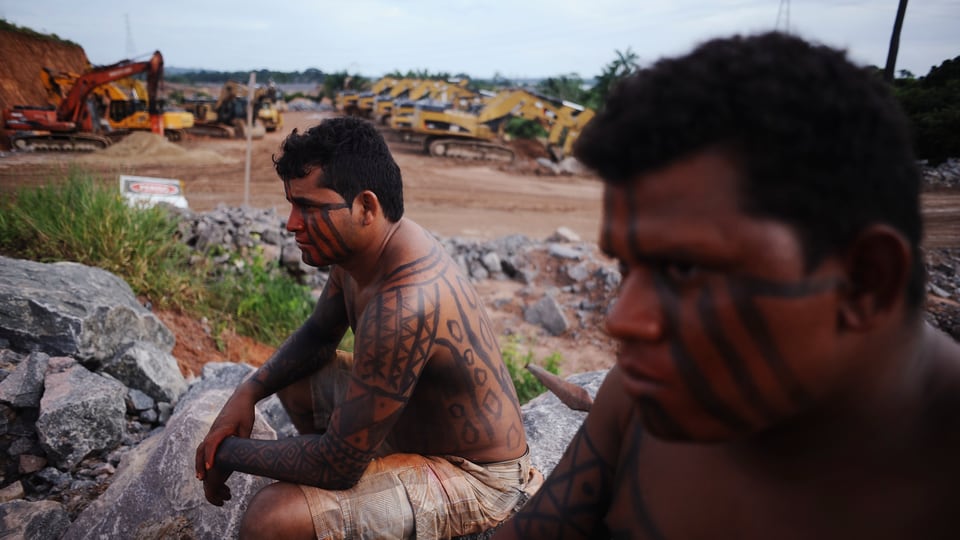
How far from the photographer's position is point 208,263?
6.43 metres

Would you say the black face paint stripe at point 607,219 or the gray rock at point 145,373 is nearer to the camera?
the black face paint stripe at point 607,219

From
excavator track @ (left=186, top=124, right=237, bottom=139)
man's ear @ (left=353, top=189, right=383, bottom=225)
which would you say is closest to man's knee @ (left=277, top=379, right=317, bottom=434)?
man's ear @ (left=353, top=189, right=383, bottom=225)

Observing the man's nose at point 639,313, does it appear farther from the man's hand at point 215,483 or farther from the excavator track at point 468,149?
the excavator track at point 468,149

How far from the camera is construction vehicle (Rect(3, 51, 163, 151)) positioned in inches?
539

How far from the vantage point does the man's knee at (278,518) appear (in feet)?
6.97

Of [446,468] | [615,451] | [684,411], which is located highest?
[684,411]

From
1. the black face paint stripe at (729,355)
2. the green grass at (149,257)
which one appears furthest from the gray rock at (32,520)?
the black face paint stripe at (729,355)

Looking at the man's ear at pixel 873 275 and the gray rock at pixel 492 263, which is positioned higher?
the man's ear at pixel 873 275

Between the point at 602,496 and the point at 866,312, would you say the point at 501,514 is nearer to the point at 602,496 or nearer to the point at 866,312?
the point at 602,496

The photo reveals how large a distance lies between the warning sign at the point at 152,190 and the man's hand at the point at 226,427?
202 inches

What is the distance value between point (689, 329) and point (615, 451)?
0.62m

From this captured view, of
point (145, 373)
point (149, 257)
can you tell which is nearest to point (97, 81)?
point (149, 257)

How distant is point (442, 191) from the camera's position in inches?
564

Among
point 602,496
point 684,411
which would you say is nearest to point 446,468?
point 602,496
